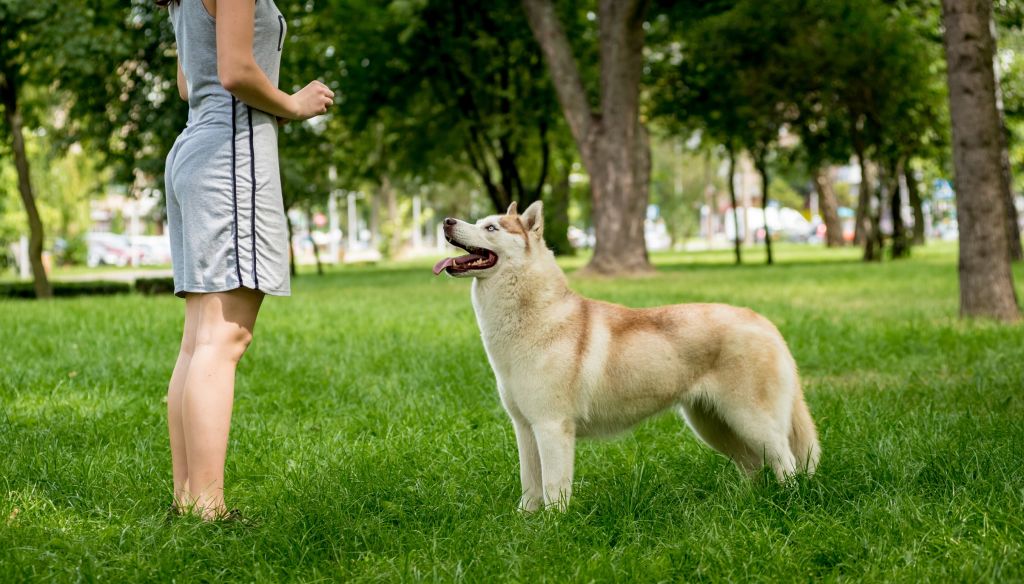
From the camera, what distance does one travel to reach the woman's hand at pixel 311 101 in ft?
12.2

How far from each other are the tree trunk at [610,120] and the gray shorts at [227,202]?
54.9ft

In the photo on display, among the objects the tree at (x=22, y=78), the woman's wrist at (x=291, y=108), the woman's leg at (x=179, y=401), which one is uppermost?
the tree at (x=22, y=78)

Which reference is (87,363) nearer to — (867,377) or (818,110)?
(867,377)

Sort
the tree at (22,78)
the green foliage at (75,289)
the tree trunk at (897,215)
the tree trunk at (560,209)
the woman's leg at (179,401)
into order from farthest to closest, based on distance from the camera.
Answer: the tree trunk at (560,209) < the tree trunk at (897,215) < the green foliage at (75,289) < the tree at (22,78) < the woman's leg at (179,401)

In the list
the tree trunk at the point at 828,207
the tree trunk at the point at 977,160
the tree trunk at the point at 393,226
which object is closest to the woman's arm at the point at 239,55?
the tree trunk at the point at 977,160

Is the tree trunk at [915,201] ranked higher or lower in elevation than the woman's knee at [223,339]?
higher

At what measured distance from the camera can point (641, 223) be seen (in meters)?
21.2

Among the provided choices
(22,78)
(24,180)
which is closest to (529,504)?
(24,180)

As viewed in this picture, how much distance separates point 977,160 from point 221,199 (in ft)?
28.5

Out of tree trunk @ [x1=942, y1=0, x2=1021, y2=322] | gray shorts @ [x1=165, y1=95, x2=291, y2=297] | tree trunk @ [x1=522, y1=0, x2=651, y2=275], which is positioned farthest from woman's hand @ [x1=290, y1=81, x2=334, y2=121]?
tree trunk @ [x1=522, y1=0, x2=651, y2=275]

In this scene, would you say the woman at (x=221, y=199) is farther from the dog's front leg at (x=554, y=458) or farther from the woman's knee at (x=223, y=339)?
the dog's front leg at (x=554, y=458)

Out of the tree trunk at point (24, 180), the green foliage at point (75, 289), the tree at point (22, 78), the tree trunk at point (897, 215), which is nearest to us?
the tree at point (22, 78)

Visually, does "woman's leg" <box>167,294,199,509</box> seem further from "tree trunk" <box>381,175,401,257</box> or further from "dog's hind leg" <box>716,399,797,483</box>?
"tree trunk" <box>381,175,401,257</box>

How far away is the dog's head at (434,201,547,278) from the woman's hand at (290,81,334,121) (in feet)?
2.11
